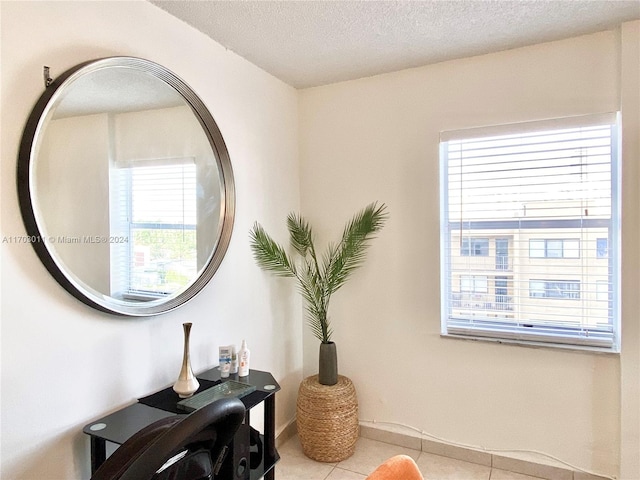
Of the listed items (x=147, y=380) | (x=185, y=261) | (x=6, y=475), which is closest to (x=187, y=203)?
(x=185, y=261)

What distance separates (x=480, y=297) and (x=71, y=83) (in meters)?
2.22

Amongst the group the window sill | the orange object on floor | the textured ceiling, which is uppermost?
the textured ceiling

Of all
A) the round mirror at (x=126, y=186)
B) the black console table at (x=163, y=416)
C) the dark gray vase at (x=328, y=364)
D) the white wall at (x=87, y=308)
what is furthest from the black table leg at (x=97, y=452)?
the dark gray vase at (x=328, y=364)

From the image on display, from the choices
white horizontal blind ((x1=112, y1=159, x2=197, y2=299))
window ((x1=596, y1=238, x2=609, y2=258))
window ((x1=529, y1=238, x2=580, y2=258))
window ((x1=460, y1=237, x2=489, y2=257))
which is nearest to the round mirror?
white horizontal blind ((x1=112, y1=159, x2=197, y2=299))

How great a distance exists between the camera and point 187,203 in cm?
191

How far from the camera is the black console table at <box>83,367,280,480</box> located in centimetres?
139

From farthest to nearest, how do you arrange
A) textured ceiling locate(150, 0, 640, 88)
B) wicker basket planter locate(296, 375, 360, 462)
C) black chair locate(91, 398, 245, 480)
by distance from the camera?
wicker basket planter locate(296, 375, 360, 462) → textured ceiling locate(150, 0, 640, 88) → black chair locate(91, 398, 245, 480)

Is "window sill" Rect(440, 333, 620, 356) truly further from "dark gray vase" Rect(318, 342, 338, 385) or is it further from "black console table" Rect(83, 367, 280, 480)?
"black console table" Rect(83, 367, 280, 480)

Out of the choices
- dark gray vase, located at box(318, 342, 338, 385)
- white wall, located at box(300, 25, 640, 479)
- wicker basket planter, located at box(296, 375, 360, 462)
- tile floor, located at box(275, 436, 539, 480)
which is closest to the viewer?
white wall, located at box(300, 25, 640, 479)

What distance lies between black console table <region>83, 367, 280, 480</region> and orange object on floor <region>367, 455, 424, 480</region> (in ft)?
1.41

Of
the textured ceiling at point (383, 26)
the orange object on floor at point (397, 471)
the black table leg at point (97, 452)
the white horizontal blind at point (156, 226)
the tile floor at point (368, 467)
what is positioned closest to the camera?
the orange object on floor at point (397, 471)

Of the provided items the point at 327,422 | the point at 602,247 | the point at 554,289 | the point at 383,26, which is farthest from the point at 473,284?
the point at 383,26

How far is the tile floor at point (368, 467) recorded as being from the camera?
2240 mm

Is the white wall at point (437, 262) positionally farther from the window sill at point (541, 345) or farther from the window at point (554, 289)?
the window at point (554, 289)
